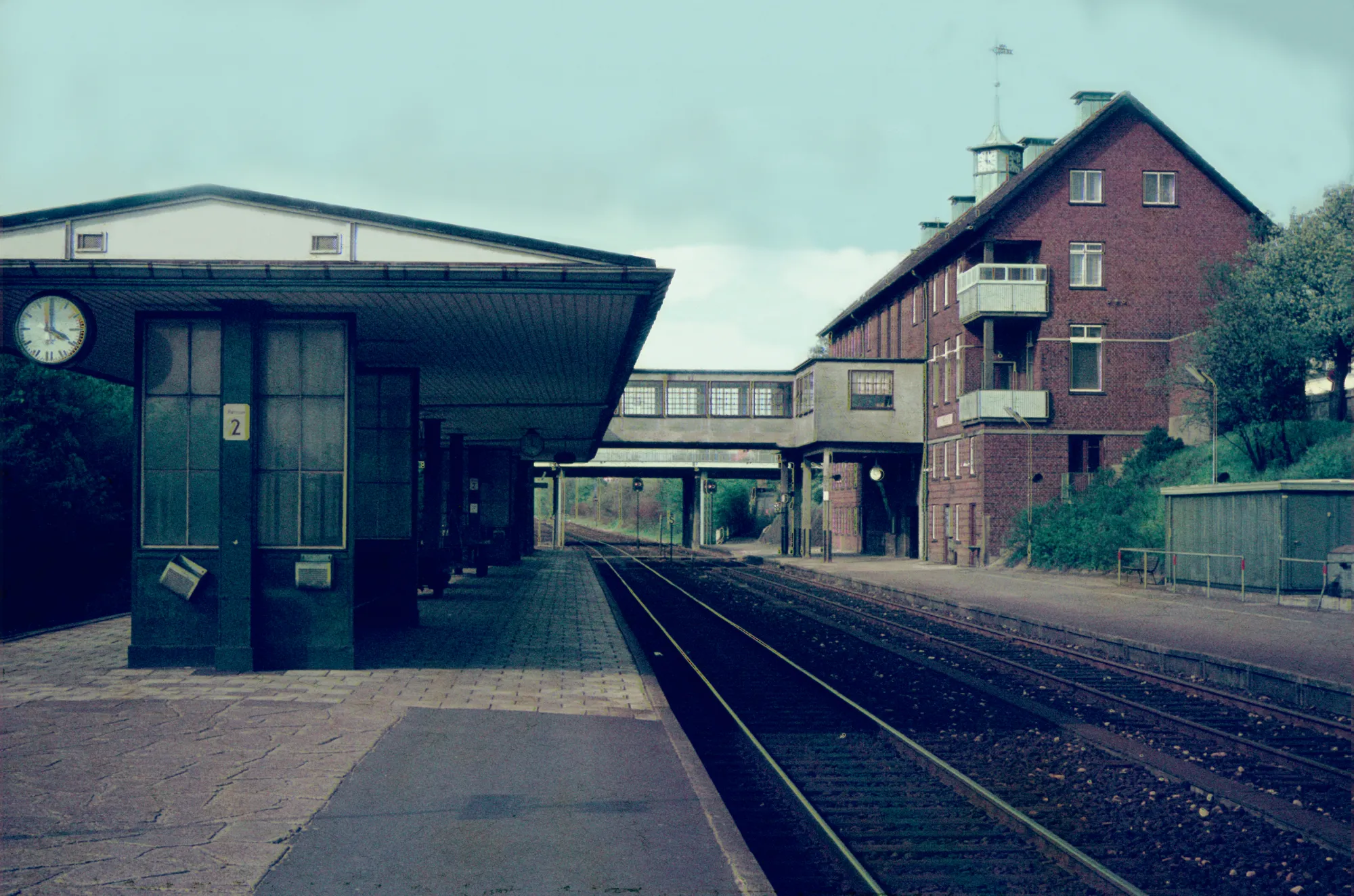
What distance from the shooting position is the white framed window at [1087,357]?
1593 inches

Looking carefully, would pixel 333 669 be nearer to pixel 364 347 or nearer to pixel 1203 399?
pixel 364 347

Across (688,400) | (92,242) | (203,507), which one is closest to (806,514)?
(688,400)

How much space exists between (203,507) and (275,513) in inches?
28.4

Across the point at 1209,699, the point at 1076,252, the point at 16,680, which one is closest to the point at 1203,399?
the point at 1076,252

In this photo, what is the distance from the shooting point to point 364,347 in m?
16.2

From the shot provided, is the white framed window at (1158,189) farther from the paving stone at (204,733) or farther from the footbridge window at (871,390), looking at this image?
the paving stone at (204,733)

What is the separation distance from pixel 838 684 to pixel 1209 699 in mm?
3723

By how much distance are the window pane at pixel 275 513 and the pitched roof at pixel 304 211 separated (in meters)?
2.76

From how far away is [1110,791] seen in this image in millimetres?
8328

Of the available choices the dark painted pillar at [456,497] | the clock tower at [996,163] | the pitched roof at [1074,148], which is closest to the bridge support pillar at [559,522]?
the clock tower at [996,163]

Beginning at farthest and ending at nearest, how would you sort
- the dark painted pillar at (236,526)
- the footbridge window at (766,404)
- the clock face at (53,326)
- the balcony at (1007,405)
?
the footbridge window at (766,404), the balcony at (1007,405), the dark painted pillar at (236,526), the clock face at (53,326)

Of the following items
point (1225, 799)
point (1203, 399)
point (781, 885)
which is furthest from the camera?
point (1203, 399)

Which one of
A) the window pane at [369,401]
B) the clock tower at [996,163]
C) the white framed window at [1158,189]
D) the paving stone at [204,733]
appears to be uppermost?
the clock tower at [996,163]

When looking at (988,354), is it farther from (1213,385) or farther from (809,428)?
(1213,385)
